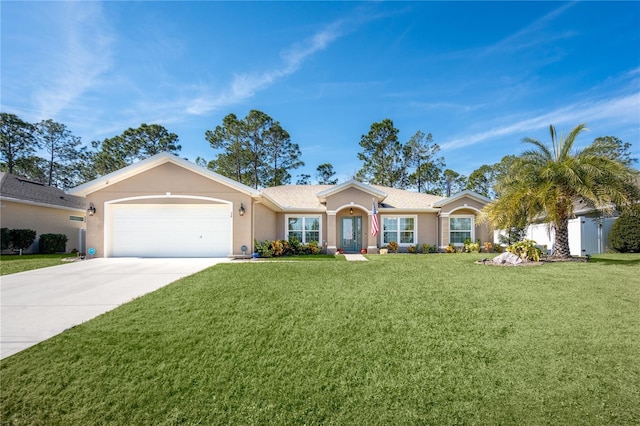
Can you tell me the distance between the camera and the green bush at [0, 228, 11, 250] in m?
15.0

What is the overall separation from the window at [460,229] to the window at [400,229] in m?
2.37

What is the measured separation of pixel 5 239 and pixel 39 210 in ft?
10.3

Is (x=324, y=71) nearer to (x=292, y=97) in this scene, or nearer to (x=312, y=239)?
(x=292, y=97)

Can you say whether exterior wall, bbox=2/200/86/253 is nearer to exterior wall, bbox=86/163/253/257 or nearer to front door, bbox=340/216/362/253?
exterior wall, bbox=86/163/253/257

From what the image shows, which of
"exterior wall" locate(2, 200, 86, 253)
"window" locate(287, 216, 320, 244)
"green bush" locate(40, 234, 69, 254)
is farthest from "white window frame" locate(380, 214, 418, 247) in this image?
"green bush" locate(40, 234, 69, 254)

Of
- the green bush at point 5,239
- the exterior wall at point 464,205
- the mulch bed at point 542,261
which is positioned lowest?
the mulch bed at point 542,261

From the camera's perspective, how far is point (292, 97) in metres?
16.6

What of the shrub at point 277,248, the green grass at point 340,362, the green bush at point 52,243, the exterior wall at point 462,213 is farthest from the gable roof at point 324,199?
the green bush at point 52,243

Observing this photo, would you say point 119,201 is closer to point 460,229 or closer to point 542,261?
point 542,261

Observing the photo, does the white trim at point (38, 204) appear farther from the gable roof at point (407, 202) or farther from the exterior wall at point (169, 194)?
the gable roof at point (407, 202)

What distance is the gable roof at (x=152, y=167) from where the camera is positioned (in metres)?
12.9

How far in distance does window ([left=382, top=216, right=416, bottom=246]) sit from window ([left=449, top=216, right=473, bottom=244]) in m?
2.37

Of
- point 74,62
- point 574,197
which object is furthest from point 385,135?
point 74,62

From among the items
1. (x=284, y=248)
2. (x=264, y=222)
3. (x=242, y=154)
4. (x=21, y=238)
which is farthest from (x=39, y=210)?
(x=242, y=154)
